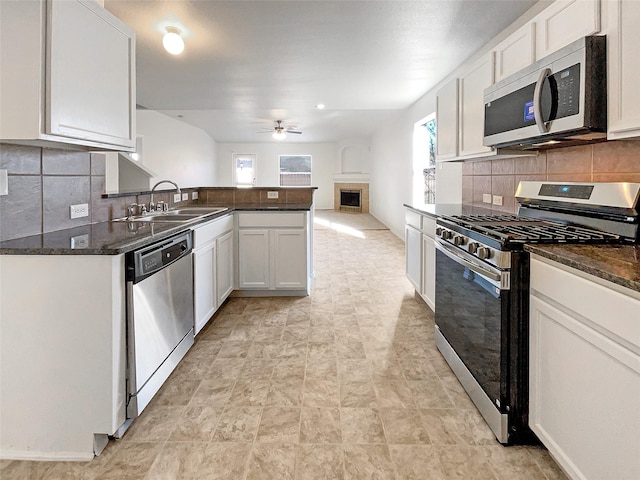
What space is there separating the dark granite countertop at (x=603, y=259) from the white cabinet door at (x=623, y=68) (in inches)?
18.4

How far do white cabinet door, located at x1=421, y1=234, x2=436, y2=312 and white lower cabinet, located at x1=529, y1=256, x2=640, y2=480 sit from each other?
5.00 ft

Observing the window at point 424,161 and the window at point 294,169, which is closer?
the window at point 424,161

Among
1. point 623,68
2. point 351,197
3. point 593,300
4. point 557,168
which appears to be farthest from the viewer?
point 351,197

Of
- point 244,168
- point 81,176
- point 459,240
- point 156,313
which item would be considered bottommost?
point 156,313

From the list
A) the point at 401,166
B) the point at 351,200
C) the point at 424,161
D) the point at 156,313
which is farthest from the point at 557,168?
Result: the point at 351,200

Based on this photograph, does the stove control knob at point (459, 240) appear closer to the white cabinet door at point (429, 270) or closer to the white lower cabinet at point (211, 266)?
the white cabinet door at point (429, 270)

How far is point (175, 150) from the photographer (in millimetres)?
9461

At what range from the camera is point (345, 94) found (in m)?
5.89

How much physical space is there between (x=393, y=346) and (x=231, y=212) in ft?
6.32

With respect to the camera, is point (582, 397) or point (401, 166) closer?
point (582, 397)

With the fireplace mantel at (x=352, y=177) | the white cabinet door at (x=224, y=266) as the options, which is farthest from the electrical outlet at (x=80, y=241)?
the fireplace mantel at (x=352, y=177)

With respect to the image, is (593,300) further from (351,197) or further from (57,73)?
(351,197)

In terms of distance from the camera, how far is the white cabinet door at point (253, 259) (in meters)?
3.92

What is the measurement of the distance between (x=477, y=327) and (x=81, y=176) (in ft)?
7.66
